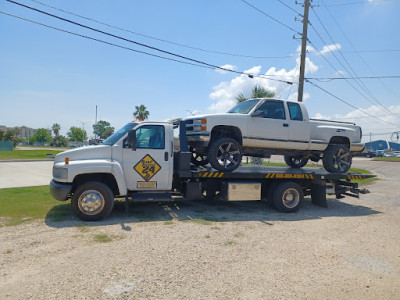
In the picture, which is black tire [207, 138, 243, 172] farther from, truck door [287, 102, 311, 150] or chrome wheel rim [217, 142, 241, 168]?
truck door [287, 102, 311, 150]

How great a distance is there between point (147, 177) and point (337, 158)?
5.80 metres

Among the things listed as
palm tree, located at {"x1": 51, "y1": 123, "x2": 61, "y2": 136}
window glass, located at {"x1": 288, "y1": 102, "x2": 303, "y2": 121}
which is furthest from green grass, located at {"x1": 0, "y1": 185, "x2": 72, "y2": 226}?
palm tree, located at {"x1": 51, "y1": 123, "x2": 61, "y2": 136}

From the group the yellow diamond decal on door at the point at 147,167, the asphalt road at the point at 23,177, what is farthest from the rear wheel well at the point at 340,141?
the asphalt road at the point at 23,177

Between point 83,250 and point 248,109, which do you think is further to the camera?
point 248,109

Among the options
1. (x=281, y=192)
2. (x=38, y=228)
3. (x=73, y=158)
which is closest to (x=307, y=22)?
(x=281, y=192)

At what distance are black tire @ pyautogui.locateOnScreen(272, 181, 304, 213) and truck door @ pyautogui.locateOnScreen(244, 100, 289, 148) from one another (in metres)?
1.12

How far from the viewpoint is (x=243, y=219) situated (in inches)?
272

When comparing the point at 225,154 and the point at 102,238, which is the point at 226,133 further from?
the point at 102,238

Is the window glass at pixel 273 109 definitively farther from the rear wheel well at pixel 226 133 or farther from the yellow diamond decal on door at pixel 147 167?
the yellow diamond decal on door at pixel 147 167

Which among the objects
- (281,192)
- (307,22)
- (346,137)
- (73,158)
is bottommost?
(281,192)

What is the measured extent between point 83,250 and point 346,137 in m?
7.82

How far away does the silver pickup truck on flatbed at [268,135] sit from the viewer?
24.4 feet

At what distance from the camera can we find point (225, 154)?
7.59 metres

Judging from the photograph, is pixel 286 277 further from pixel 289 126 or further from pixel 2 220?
pixel 2 220
